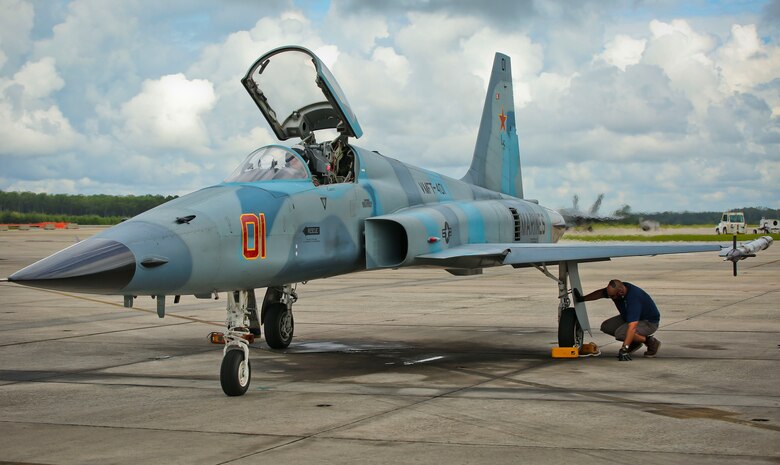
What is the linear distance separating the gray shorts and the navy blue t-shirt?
82 millimetres

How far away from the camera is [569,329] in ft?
39.6

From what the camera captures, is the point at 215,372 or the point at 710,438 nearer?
the point at 710,438

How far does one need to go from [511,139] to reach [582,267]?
63.7 ft

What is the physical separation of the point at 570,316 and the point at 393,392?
12.8ft

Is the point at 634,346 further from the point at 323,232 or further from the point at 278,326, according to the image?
the point at 278,326

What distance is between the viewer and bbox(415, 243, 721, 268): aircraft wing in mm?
11664

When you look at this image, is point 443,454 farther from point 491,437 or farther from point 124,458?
point 124,458

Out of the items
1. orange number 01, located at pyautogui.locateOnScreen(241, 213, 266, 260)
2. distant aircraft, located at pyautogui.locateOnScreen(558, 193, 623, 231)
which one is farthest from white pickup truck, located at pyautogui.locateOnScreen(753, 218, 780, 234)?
orange number 01, located at pyautogui.locateOnScreen(241, 213, 266, 260)

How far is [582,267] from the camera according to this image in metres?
36.2

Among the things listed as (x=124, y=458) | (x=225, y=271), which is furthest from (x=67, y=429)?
(x=225, y=271)

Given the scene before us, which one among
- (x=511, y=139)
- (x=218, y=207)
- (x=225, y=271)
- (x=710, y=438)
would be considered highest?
(x=511, y=139)

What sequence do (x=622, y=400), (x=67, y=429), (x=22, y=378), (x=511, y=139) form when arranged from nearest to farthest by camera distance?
(x=67, y=429) < (x=622, y=400) < (x=22, y=378) < (x=511, y=139)

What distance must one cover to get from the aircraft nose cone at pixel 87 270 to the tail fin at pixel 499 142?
31.4 feet

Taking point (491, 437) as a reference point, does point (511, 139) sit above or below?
above
